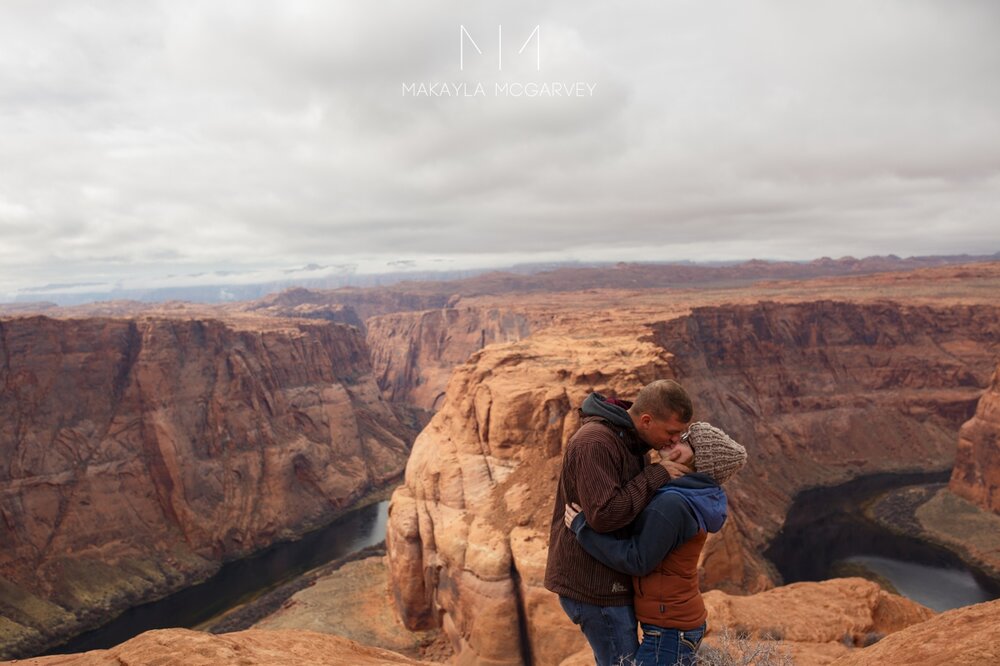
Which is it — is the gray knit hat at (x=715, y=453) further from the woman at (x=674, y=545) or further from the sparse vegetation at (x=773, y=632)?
the sparse vegetation at (x=773, y=632)

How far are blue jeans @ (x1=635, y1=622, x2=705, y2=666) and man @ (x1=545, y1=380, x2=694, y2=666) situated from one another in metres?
0.20

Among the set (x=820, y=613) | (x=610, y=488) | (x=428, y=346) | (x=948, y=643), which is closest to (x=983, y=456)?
(x=820, y=613)

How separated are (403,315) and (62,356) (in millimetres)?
95066

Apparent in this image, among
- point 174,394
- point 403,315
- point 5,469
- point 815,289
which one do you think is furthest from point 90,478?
point 815,289

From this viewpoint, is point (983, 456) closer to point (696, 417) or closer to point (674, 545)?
point (696, 417)

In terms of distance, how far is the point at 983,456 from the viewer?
58.0 meters

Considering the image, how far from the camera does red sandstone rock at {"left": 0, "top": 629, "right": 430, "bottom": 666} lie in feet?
25.3

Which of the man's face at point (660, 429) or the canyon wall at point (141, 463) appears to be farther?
the canyon wall at point (141, 463)

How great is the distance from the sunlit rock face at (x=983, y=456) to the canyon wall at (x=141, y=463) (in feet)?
230

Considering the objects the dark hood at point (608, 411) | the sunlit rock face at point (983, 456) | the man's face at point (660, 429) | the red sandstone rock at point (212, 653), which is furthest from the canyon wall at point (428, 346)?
the man's face at point (660, 429)

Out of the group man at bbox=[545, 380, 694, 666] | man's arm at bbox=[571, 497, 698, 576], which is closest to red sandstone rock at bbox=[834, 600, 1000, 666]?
man's arm at bbox=[571, 497, 698, 576]

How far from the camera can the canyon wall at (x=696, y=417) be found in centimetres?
2483

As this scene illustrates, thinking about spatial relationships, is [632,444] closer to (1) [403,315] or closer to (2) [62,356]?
(2) [62,356]

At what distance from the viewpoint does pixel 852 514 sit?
2372 inches
